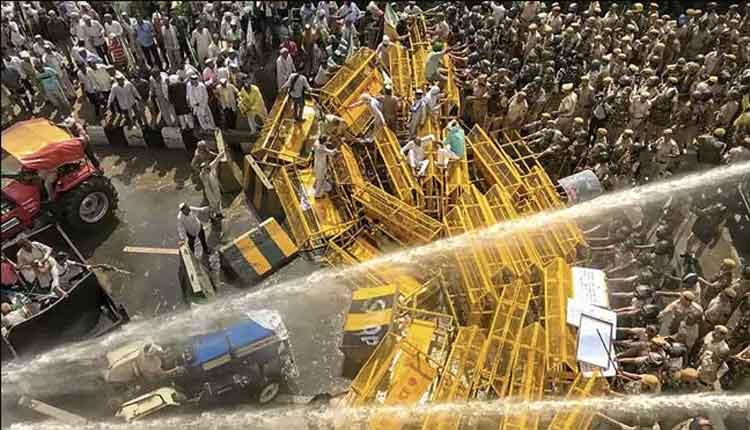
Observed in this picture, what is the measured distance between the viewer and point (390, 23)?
1719 cm

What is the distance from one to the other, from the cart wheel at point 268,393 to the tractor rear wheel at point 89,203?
606cm

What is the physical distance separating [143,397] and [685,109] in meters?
12.7

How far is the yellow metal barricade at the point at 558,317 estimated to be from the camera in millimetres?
9648

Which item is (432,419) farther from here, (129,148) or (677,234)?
(129,148)

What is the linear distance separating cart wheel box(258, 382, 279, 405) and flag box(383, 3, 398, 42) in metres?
10.3

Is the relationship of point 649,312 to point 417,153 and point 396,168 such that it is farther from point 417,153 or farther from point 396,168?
point 396,168

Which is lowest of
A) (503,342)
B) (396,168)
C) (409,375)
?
(409,375)

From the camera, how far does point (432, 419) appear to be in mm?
9289

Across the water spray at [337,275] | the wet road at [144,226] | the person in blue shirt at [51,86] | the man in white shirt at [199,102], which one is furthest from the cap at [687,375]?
the person in blue shirt at [51,86]

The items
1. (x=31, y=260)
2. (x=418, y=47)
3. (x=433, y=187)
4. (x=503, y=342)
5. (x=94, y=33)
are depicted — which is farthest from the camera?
(x=94, y=33)

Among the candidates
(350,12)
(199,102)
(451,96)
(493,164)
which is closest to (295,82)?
(199,102)

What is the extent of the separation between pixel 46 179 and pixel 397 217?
23.6 ft

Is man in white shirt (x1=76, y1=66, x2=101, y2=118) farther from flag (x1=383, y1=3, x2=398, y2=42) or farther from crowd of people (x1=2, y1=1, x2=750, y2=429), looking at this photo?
flag (x1=383, y1=3, x2=398, y2=42)

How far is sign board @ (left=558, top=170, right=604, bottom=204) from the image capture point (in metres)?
12.4
